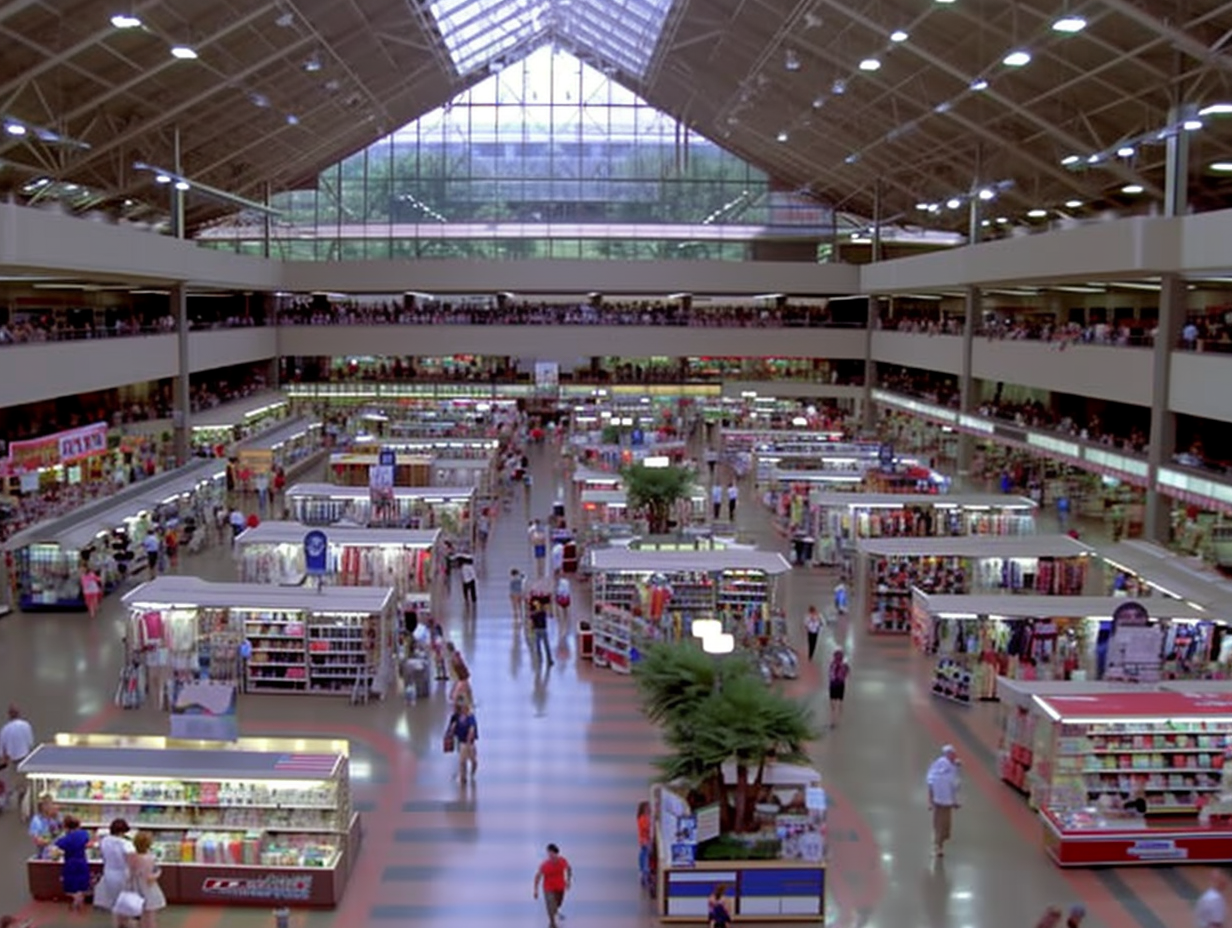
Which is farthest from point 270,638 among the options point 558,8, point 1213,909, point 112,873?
point 558,8

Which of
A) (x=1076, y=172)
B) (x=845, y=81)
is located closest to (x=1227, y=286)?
(x=1076, y=172)

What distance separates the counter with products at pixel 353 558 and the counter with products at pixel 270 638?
398 centimetres

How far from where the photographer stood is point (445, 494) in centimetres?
2792

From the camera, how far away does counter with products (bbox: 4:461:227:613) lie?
2281 centimetres

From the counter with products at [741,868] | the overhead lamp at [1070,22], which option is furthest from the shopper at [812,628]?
the overhead lamp at [1070,22]

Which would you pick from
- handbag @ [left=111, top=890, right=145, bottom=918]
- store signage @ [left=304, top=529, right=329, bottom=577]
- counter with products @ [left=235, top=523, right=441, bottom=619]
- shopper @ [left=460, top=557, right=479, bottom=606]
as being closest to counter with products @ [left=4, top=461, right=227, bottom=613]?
counter with products @ [left=235, top=523, right=441, bottom=619]

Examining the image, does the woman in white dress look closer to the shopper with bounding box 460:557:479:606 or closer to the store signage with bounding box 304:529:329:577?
the store signage with bounding box 304:529:329:577

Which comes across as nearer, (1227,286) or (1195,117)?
(1195,117)

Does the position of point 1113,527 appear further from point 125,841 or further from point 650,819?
point 125,841

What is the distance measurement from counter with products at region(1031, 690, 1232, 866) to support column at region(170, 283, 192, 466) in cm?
3046

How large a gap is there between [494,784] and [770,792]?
3.78 metres

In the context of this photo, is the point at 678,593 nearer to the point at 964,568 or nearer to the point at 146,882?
the point at 964,568

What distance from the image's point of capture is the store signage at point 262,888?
1191cm

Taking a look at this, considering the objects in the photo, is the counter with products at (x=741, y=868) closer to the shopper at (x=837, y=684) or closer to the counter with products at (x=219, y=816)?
the counter with products at (x=219, y=816)
